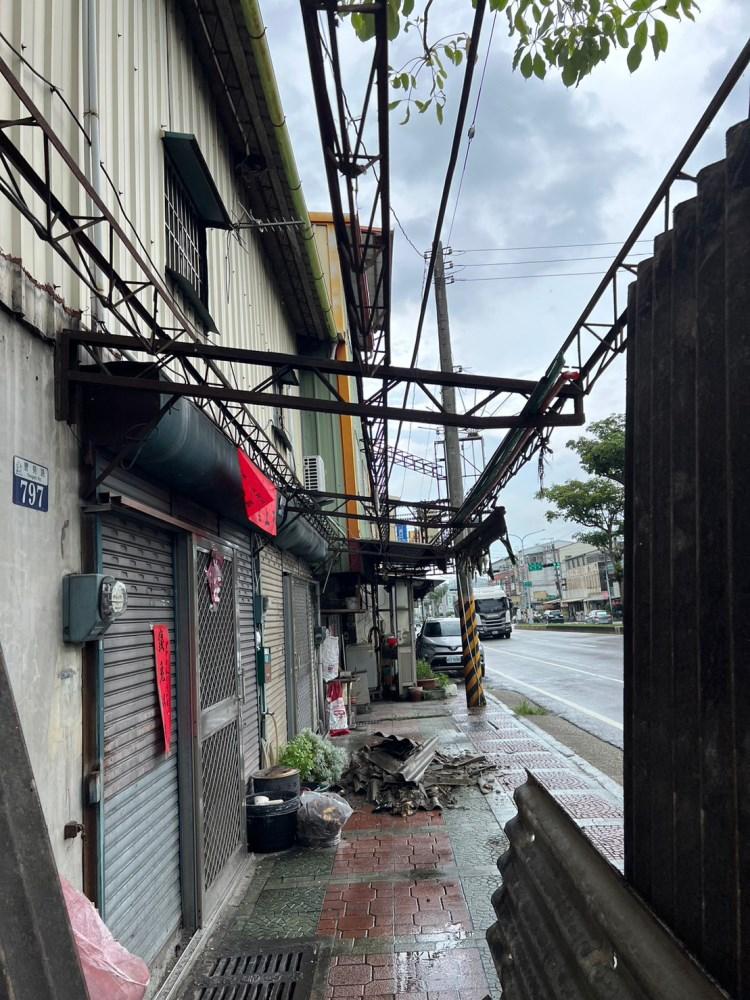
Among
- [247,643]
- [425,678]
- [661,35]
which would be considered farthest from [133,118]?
[425,678]

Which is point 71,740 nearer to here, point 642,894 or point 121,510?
point 121,510

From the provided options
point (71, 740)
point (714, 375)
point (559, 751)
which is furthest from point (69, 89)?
point (559, 751)

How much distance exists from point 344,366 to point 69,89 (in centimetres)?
198


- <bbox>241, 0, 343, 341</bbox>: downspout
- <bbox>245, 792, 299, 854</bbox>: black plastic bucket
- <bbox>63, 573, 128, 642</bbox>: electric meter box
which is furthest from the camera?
<bbox>245, 792, 299, 854</bbox>: black plastic bucket

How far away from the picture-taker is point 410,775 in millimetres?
8547

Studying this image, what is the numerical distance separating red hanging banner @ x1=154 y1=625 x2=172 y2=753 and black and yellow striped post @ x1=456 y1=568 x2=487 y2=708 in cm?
1146

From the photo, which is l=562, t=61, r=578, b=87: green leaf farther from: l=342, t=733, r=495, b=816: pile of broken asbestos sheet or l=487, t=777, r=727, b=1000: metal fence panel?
l=342, t=733, r=495, b=816: pile of broken asbestos sheet

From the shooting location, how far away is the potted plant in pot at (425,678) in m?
20.0

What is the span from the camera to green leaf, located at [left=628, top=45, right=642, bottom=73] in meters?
2.80

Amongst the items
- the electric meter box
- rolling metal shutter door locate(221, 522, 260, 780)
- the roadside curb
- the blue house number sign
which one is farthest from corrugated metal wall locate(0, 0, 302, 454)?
the roadside curb

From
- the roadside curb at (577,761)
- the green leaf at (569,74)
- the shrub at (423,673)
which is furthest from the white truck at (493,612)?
the green leaf at (569,74)

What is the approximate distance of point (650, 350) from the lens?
6.18 ft

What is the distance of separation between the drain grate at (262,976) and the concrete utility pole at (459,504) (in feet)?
36.4

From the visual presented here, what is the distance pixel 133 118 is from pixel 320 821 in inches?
230
